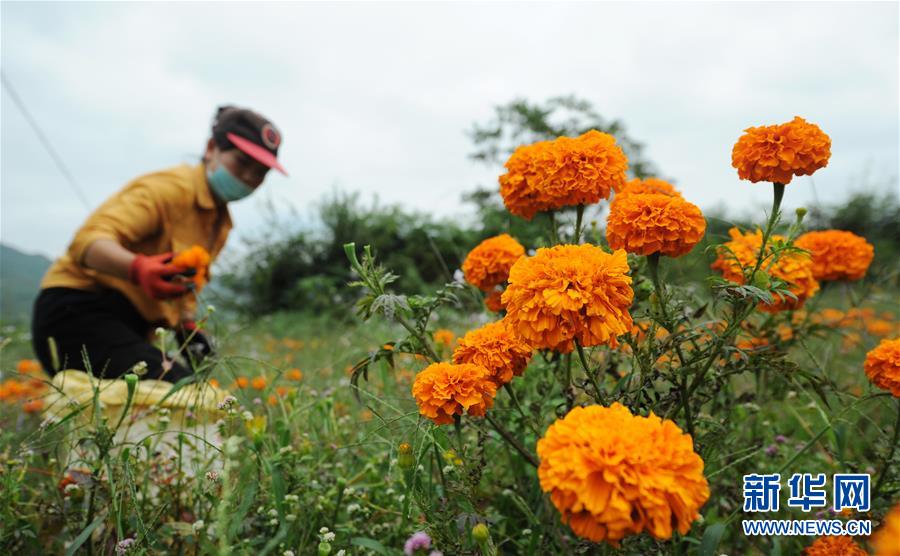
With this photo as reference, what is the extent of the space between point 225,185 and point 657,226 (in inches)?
97.2

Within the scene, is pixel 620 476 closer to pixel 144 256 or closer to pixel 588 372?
pixel 588 372

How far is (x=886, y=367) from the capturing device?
124 cm

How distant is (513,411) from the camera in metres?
1.43

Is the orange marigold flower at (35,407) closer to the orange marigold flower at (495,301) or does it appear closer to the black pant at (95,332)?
the black pant at (95,332)

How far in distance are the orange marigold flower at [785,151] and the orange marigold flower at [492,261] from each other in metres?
0.52

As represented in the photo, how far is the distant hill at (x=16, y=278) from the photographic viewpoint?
5473mm

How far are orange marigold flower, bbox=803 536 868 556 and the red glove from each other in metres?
2.24

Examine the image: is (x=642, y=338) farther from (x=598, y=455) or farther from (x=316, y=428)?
(x=316, y=428)

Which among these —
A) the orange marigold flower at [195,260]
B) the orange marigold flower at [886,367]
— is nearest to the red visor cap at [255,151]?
the orange marigold flower at [195,260]

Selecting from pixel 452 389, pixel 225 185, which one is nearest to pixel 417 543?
pixel 452 389

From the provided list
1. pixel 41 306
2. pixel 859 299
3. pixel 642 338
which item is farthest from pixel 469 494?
pixel 41 306

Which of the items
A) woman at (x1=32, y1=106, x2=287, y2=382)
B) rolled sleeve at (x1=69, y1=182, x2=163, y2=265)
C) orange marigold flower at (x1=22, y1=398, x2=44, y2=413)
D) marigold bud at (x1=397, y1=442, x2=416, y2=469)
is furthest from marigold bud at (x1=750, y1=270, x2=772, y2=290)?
orange marigold flower at (x1=22, y1=398, x2=44, y2=413)

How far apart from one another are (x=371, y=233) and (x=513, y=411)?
5.59m

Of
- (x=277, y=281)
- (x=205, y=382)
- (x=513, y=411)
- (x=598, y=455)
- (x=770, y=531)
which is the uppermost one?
(x=598, y=455)
